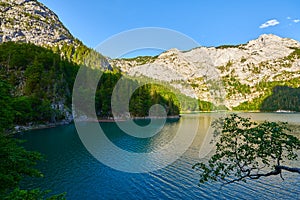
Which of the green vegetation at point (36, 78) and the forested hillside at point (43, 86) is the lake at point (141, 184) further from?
the green vegetation at point (36, 78)

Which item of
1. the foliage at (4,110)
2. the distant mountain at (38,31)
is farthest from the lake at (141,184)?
the distant mountain at (38,31)

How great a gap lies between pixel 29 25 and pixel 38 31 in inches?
311

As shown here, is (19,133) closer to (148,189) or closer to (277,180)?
(148,189)

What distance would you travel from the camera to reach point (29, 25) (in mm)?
169375

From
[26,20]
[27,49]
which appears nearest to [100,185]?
[27,49]

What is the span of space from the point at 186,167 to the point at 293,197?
12.9 meters

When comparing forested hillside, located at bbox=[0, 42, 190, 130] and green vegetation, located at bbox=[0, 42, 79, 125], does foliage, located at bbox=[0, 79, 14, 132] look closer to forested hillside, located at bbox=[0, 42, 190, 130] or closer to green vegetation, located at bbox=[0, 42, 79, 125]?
forested hillside, located at bbox=[0, 42, 190, 130]

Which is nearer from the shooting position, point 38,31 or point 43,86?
point 43,86

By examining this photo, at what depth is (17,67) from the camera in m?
87.4

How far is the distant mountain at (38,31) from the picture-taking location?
15312cm

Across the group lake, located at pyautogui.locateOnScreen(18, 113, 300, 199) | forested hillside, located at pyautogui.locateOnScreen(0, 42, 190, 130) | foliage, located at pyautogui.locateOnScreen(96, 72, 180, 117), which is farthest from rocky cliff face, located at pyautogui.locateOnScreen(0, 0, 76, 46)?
lake, located at pyautogui.locateOnScreen(18, 113, 300, 199)

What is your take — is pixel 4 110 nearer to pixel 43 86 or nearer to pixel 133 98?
pixel 43 86

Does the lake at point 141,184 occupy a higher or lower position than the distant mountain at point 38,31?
lower

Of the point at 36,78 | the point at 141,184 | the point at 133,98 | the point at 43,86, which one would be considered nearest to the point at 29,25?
the point at 43,86
